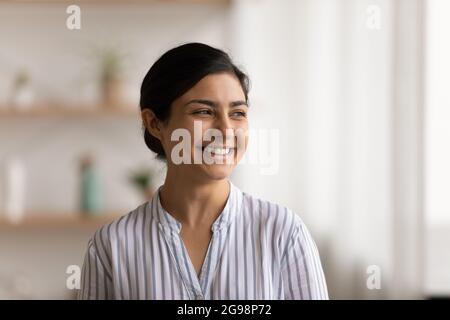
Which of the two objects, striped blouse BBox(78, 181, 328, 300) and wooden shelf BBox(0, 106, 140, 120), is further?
wooden shelf BBox(0, 106, 140, 120)

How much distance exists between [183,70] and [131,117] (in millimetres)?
1817

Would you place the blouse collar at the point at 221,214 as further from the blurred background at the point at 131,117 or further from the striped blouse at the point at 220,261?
the blurred background at the point at 131,117

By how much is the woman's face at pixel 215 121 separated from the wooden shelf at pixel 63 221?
176 centimetres

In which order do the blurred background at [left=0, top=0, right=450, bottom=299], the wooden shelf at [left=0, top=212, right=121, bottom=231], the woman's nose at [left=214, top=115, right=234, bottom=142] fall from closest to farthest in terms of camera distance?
the woman's nose at [left=214, top=115, right=234, bottom=142]
the blurred background at [left=0, top=0, right=450, bottom=299]
the wooden shelf at [left=0, top=212, right=121, bottom=231]

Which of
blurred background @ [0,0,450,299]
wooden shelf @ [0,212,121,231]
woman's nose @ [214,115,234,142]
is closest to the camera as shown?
woman's nose @ [214,115,234,142]

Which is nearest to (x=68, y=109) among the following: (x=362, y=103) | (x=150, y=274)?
(x=362, y=103)

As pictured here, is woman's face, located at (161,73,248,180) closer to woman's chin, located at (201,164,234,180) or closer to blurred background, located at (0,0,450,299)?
woman's chin, located at (201,164,234,180)

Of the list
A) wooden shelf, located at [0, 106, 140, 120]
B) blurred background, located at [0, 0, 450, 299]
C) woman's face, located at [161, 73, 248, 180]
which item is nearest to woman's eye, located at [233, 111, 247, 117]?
woman's face, located at [161, 73, 248, 180]

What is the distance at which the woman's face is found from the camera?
20.7 inches

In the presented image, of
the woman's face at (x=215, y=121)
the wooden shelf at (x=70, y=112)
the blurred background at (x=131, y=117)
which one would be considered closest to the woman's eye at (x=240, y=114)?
the woman's face at (x=215, y=121)

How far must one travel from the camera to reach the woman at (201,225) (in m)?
0.53

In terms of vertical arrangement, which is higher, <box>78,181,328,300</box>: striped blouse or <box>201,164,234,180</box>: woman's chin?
<box>201,164,234,180</box>: woman's chin

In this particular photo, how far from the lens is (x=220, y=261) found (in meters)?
0.55

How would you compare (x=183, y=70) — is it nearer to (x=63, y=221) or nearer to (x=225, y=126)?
(x=225, y=126)
